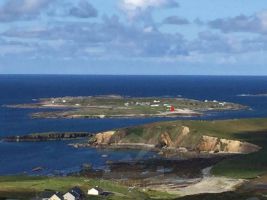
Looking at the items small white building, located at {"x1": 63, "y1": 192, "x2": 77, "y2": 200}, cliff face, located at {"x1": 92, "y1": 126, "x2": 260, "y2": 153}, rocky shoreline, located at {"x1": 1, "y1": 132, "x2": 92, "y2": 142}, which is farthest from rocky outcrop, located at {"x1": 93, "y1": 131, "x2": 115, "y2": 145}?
small white building, located at {"x1": 63, "y1": 192, "x2": 77, "y2": 200}

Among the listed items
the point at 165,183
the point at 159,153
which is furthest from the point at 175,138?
the point at 165,183

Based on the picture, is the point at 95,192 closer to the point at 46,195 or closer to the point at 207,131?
the point at 46,195

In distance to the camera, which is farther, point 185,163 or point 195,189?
point 185,163

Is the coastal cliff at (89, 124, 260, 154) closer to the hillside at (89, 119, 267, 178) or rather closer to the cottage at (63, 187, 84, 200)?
the hillside at (89, 119, 267, 178)

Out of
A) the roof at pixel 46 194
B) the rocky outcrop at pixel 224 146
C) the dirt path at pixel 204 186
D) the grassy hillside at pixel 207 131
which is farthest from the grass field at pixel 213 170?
the dirt path at pixel 204 186

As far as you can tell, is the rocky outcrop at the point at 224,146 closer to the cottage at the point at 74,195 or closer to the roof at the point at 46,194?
the cottage at the point at 74,195

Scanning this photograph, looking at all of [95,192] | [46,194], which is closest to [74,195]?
[46,194]

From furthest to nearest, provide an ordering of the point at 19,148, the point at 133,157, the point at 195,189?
the point at 19,148 → the point at 133,157 → the point at 195,189

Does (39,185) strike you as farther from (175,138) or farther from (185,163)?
(175,138)
